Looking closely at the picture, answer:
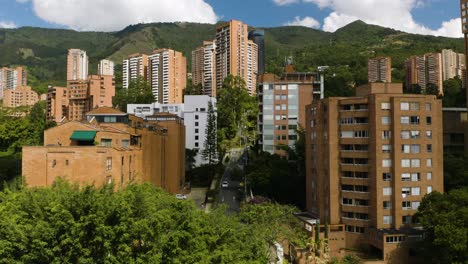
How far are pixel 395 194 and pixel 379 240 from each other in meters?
4.88

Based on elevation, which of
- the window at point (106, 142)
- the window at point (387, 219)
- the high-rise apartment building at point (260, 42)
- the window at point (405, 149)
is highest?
the high-rise apartment building at point (260, 42)

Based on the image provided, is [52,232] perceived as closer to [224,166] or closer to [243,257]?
[243,257]

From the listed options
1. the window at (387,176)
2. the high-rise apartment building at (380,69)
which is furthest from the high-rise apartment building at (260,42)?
the window at (387,176)

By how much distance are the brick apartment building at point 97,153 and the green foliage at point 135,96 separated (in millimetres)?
51244

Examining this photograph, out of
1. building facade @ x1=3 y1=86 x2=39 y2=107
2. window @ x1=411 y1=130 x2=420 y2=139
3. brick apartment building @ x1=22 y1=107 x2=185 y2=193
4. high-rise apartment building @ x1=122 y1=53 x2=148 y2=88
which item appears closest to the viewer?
brick apartment building @ x1=22 y1=107 x2=185 y2=193

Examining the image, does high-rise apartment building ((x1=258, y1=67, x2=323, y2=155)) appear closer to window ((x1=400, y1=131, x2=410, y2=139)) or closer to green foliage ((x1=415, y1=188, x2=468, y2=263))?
window ((x1=400, y1=131, x2=410, y2=139))

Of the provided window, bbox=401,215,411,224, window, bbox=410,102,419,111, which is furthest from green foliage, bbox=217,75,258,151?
window, bbox=401,215,411,224

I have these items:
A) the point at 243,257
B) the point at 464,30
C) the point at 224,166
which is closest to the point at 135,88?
the point at 224,166

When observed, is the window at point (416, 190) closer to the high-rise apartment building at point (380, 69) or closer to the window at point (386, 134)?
the window at point (386, 134)

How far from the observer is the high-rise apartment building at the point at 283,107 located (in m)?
68.5

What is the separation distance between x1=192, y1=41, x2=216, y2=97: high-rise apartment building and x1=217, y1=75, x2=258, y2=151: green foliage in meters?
20.3

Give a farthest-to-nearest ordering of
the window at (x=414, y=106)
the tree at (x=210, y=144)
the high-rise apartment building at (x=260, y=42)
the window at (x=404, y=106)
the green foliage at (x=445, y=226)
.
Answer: the high-rise apartment building at (x=260, y=42)
the tree at (x=210, y=144)
the window at (x=414, y=106)
the window at (x=404, y=106)
the green foliage at (x=445, y=226)

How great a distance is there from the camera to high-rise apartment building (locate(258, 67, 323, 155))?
225 ft

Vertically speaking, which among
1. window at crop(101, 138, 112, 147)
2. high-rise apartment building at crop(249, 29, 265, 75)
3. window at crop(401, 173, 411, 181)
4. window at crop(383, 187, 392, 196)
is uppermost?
high-rise apartment building at crop(249, 29, 265, 75)
